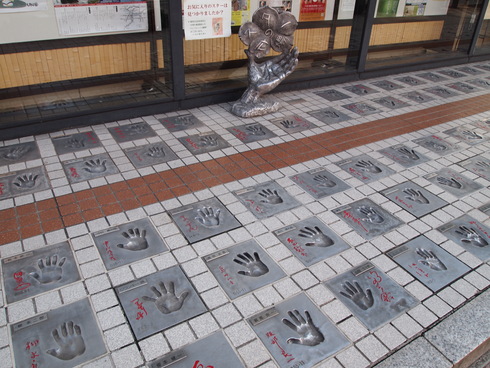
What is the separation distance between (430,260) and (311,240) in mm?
929

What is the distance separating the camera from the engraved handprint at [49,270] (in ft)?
9.73

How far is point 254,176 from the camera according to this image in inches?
168

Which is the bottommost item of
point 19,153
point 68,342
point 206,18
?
point 68,342

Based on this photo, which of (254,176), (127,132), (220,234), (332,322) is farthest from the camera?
(127,132)

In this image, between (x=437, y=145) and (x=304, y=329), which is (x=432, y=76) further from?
(x=304, y=329)

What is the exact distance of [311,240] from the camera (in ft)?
11.3

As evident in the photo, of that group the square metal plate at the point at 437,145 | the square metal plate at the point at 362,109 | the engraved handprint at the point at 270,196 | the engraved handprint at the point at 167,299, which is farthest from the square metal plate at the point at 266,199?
the square metal plate at the point at 362,109

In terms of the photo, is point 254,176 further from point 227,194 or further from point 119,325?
point 119,325

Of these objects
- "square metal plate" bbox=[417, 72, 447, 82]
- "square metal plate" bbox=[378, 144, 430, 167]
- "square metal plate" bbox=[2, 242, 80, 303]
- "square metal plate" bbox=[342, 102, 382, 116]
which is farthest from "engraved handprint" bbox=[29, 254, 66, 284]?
"square metal plate" bbox=[417, 72, 447, 82]

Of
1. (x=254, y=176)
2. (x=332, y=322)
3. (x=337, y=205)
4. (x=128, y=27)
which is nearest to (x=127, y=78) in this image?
(x=128, y=27)

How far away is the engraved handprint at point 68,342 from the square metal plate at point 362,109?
181 inches

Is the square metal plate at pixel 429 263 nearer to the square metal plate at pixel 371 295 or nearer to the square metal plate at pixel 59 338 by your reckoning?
the square metal plate at pixel 371 295

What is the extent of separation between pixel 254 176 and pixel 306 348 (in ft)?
6.69

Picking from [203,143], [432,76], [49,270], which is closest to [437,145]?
[203,143]
